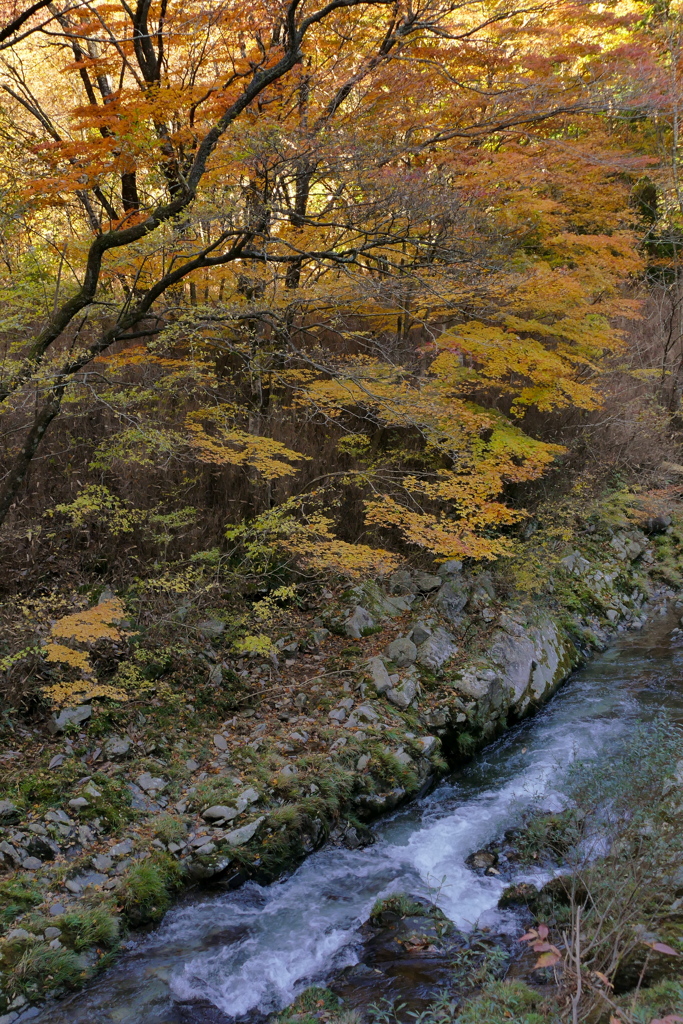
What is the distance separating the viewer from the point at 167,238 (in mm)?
5766

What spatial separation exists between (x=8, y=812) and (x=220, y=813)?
1.55m

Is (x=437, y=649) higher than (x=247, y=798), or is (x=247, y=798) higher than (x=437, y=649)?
(x=437, y=649)

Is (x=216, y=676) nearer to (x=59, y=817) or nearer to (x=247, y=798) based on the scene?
(x=247, y=798)

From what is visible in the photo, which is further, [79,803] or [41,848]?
[79,803]

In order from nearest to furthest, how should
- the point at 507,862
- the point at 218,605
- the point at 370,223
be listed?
the point at 507,862 < the point at 218,605 < the point at 370,223

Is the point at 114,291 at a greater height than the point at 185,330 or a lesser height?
greater

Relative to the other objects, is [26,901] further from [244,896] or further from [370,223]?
[370,223]

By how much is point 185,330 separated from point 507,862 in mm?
5320

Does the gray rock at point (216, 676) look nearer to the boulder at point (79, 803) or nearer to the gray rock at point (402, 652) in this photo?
the boulder at point (79, 803)

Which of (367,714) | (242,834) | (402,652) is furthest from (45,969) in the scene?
(402,652)

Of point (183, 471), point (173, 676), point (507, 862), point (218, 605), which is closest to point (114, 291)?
point (183, 471)

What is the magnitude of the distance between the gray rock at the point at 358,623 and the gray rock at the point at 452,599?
0.89m

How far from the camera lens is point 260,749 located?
593 cm

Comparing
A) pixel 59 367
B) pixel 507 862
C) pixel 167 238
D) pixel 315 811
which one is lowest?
pixel 507 862
